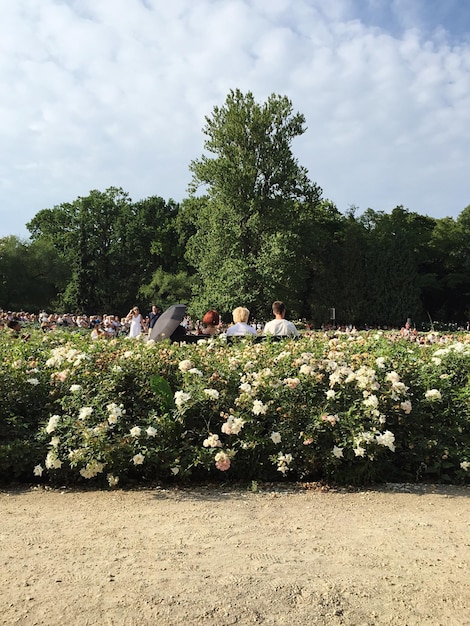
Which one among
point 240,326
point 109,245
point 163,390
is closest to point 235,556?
point 163,390

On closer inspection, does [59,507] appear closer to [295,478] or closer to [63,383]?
[63,383]

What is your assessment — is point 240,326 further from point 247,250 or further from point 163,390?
point 247,250

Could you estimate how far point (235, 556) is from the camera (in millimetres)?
3271

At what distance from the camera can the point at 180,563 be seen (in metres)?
3.17

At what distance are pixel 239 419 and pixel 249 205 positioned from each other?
35.3m

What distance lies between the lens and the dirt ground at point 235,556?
8.75ft

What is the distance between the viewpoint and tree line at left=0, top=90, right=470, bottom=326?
3881cm

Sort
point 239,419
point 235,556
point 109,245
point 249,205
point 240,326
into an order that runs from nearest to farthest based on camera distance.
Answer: point 235,556
point 239,419
point 240,326
point 249,205
point 109,245

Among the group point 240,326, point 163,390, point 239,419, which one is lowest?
point 239,419

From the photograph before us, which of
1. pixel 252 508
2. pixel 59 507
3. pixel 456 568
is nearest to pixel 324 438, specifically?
pixel 252 508

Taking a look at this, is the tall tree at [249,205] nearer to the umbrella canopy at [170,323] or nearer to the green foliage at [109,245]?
the green foliage at [109,245]

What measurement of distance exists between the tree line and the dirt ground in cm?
3301

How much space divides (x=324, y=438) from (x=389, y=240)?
158ft

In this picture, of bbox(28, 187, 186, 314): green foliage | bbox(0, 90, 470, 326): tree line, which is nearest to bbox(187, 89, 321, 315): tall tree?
bbox(0, 90, 470, 326): tree line
